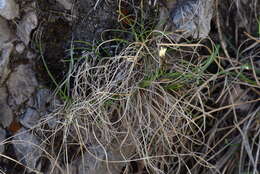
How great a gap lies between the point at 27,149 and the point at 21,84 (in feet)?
0.68

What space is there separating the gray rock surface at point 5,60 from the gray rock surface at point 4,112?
0.14ft

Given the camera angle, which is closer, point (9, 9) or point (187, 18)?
point (9, 9)

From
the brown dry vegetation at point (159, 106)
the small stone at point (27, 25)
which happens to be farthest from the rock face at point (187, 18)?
the small stone at point (27, 25)

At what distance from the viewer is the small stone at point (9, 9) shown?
1.25 m

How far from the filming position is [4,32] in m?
1.29

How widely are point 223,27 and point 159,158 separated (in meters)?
0.53

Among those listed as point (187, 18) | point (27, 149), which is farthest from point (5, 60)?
point (187, 18)

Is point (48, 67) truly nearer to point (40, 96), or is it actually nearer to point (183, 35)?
point (40, 96)

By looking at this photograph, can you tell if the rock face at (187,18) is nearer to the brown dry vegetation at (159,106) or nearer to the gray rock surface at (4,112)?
the brown dry vegetation at (159,106)

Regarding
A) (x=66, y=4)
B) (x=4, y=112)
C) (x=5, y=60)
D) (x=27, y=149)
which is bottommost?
(x=27, y=149)

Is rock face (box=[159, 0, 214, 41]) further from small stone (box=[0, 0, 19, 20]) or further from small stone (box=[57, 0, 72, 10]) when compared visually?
small stone (box=[0, 0, 19, 20])

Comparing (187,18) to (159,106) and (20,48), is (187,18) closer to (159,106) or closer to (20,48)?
(159,106)

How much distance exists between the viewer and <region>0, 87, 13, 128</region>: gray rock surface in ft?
4.33

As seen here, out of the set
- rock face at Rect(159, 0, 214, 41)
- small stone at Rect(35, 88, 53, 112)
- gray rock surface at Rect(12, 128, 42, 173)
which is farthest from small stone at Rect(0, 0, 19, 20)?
rock face at Rect(159, 0, 214, 41)
